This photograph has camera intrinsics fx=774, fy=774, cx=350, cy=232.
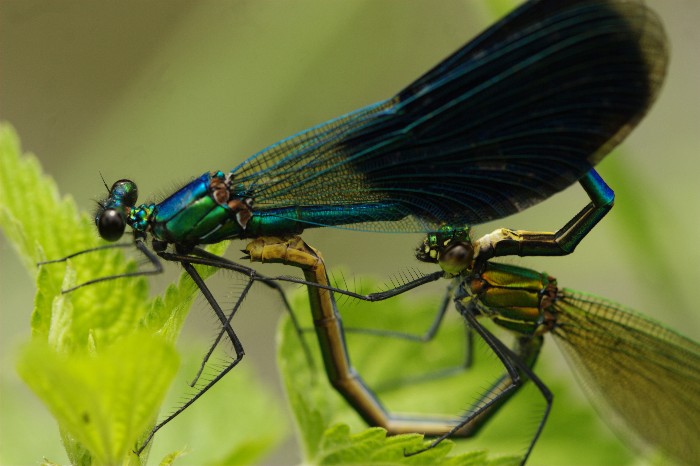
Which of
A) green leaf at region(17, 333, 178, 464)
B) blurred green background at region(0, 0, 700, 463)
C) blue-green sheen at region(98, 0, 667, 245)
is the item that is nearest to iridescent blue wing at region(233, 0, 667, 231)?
blue-green sheen at region(98, 0, 667, 245)

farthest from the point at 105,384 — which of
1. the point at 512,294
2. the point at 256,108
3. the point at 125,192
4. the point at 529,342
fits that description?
the point at 256,108

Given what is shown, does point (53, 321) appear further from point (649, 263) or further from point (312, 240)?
point (649, 263)

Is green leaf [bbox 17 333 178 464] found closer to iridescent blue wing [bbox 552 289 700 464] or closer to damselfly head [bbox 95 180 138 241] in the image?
damselfly head [bbox 95 180 138 241]

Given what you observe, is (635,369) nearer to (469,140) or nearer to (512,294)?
(512,294)

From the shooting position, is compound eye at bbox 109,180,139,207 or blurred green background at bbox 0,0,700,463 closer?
compound eye at bbox 109,180,139,207

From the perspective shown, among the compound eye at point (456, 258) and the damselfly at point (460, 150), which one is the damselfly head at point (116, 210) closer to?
the damselfly at point (460, 150)

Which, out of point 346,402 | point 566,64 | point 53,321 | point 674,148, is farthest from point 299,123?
point 53,321

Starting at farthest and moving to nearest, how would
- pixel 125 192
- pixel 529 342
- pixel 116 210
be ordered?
pixel 529 342
pixel 125 192
pixel 116 210

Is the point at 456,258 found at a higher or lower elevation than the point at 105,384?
higher
